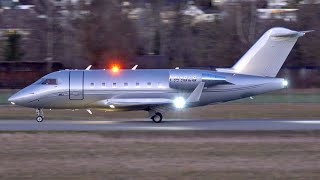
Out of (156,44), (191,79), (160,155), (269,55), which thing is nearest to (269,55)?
(269,55)

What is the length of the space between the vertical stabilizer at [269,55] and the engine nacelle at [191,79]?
1692 millimetres

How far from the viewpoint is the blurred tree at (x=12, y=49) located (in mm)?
85969

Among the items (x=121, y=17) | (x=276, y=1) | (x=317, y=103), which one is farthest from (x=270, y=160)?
(x=276, y=1)

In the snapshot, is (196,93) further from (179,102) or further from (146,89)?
(146,89)

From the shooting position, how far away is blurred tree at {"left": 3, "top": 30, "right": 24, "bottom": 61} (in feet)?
282

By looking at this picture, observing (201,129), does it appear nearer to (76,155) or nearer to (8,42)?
(76,155)

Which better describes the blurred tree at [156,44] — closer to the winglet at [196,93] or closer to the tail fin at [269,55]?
the tail fin at [269,55]

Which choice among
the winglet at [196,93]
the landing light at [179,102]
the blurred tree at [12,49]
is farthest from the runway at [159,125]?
the blurred tree at [12,49]

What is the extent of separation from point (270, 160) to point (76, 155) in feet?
17.9

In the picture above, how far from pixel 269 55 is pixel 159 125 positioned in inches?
257

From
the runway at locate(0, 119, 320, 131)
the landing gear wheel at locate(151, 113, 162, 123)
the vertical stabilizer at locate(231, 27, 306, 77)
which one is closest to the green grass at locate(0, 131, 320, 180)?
the runway at locate(0, 119, 320, 131)

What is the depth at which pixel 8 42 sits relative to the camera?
89562 millimetres

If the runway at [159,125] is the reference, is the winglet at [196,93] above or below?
above

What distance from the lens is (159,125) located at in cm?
3519
